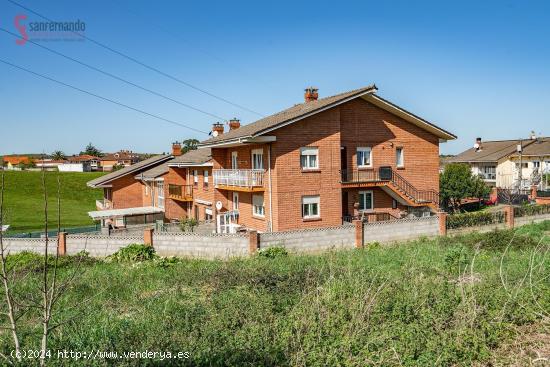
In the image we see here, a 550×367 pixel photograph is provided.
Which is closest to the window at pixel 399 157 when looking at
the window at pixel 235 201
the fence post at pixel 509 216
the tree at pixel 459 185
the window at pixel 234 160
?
the fence post at pixel 509 216

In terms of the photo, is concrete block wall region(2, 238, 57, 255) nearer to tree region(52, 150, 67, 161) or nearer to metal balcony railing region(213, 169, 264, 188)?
metal balcony railing region(213, 169, 264, 188)

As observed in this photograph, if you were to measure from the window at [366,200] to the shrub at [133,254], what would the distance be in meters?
11.0

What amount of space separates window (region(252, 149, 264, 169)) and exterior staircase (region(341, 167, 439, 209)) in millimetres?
4090

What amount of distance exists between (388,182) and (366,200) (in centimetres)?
149

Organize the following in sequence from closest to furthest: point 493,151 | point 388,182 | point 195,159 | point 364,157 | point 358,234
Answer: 1. point 358,234
2. point 388,182
3. point 364,157
4. point 195,159
5. point 493,151

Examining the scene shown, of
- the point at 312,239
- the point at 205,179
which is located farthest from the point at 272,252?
the point at 205,179

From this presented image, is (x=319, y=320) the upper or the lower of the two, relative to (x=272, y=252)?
upper

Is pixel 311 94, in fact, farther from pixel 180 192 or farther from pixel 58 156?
pixel 58 156

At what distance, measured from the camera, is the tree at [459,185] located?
29000 mm

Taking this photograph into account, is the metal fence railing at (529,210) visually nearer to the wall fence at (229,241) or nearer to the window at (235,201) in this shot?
the wall fence at (229,241)

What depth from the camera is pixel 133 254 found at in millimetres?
16219

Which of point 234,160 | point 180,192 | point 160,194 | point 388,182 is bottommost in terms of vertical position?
point 160,194

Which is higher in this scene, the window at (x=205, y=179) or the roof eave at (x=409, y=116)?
the roof eave at (x=409, y=116)

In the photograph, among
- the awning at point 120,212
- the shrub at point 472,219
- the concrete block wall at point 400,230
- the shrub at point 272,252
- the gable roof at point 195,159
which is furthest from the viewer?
the awning at point 120,212
